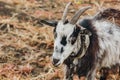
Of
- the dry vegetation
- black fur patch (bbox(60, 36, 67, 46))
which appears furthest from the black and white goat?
the dry vegetation

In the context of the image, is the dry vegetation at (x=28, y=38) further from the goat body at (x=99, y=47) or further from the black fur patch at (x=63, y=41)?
the black fur patch at (x=63, y=41)

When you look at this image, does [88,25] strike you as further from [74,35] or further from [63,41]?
[63,41]

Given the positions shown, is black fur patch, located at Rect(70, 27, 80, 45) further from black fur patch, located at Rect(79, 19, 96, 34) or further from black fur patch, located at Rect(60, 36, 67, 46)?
black fur patch, located at Rect(79, 19, 96, 34)

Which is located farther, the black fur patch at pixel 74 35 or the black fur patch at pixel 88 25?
the black fur patch at pixel 88 25

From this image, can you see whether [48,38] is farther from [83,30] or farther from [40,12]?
[83,30]

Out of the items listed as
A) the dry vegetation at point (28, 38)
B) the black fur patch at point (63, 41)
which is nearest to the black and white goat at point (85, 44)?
the black fur patch at point (63, 41)

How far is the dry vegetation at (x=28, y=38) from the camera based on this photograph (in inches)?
286

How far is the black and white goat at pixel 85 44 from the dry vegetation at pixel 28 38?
93cm

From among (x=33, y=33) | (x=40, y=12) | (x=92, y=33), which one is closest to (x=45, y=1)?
(x=40, y=12)

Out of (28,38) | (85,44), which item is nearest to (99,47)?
(85,44)

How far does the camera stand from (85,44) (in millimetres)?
5805

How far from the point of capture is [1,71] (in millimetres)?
7191

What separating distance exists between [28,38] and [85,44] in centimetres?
305

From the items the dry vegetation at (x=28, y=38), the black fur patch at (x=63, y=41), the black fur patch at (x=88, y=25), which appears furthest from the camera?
the dry vegetation at (x=28, y=38)
